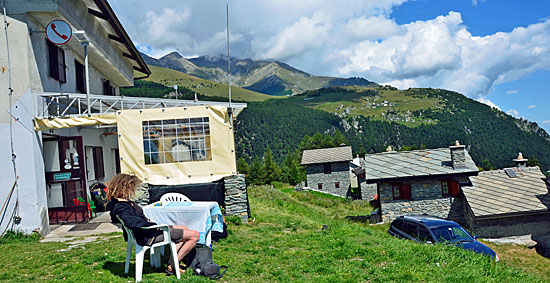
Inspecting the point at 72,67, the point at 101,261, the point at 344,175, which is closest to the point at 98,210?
the point at 72,67

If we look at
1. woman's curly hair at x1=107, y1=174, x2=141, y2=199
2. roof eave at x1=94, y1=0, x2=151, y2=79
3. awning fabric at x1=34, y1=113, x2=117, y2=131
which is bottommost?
woman's curly hair at x1=107, y1=174, x2=141, y2=199

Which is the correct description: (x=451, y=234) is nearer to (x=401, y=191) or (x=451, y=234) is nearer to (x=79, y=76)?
(x=401, y=191)

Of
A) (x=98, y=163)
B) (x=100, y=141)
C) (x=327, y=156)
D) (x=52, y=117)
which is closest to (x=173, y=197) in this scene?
(x=52, y=117)

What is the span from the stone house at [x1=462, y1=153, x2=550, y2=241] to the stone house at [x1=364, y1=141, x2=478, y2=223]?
2.55 feet

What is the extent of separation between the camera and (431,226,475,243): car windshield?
12020mm

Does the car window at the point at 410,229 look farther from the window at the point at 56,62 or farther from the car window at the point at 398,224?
the window at the point at 56,62

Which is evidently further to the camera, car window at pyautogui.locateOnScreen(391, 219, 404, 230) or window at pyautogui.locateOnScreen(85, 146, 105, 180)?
window at pyautogui.locateOnScreen(85, 146, 105, 180)

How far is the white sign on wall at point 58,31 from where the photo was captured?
436 inches

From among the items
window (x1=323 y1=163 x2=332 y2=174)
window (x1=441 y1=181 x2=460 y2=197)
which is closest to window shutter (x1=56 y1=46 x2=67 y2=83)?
window (x1=441 y1=181 x2=460 y2=197)

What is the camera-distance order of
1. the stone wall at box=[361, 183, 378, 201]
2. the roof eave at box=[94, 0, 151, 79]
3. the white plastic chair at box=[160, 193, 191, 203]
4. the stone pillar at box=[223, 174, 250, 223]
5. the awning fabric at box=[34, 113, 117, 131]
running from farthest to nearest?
the stone wall at box=[361, 183, 378, 201] → the roof eave at box=[94, 0, 151, 79] → the stone pillar at box=[223, 174, 250, 223] → the awning fabric at box=[34, 113, 117, 131] → the white plastic chair at box=[160, 193, 191, 203]

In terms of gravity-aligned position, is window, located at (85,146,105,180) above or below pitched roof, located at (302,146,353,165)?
above

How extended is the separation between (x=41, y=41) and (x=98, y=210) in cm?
730

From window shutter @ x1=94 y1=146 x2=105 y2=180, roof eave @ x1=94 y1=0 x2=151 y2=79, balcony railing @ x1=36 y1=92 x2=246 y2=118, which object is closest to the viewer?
balcony railing @ x1=36 y1=92 x2=246 y2=118

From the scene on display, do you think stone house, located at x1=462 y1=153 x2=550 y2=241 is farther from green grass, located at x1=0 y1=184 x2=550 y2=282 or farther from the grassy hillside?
the grassy hillside
